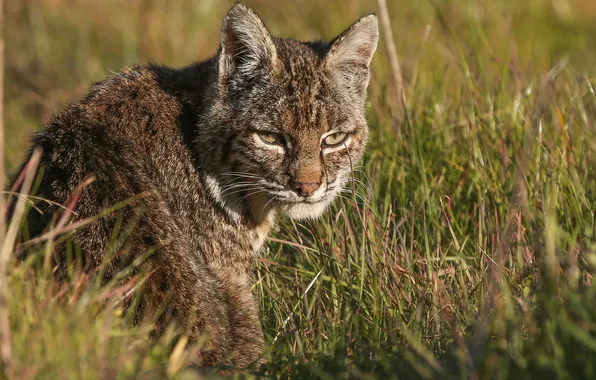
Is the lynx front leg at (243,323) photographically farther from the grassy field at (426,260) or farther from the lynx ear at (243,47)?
Answer: the lynx ear at (243,47)

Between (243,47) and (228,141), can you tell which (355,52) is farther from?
(228,141)

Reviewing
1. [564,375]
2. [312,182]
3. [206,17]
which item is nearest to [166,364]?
[564,375]

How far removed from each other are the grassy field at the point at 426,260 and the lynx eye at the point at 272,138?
0.52 meters

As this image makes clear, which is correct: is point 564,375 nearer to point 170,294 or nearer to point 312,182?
point 170,294

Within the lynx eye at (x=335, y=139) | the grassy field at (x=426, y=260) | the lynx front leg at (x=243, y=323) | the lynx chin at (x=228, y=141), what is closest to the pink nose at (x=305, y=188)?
the lynx chin at (x=228, y=141)

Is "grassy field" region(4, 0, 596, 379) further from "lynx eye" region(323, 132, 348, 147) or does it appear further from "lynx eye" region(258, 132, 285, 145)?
"lynx eye" region(258, 132, 285, 145)

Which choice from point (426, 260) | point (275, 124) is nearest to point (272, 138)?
point (275, 124)

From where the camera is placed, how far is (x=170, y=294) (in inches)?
161

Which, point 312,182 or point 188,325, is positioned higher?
point 312,182

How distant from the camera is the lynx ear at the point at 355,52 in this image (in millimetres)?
5402

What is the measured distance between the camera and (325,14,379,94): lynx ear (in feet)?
17.7

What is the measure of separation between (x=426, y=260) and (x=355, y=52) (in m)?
1.55

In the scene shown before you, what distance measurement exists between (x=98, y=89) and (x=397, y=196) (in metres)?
1.98

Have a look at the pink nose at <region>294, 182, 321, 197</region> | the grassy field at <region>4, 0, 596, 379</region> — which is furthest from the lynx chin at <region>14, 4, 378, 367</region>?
the grassy field at <region>4, 0, 596, 379</region>
